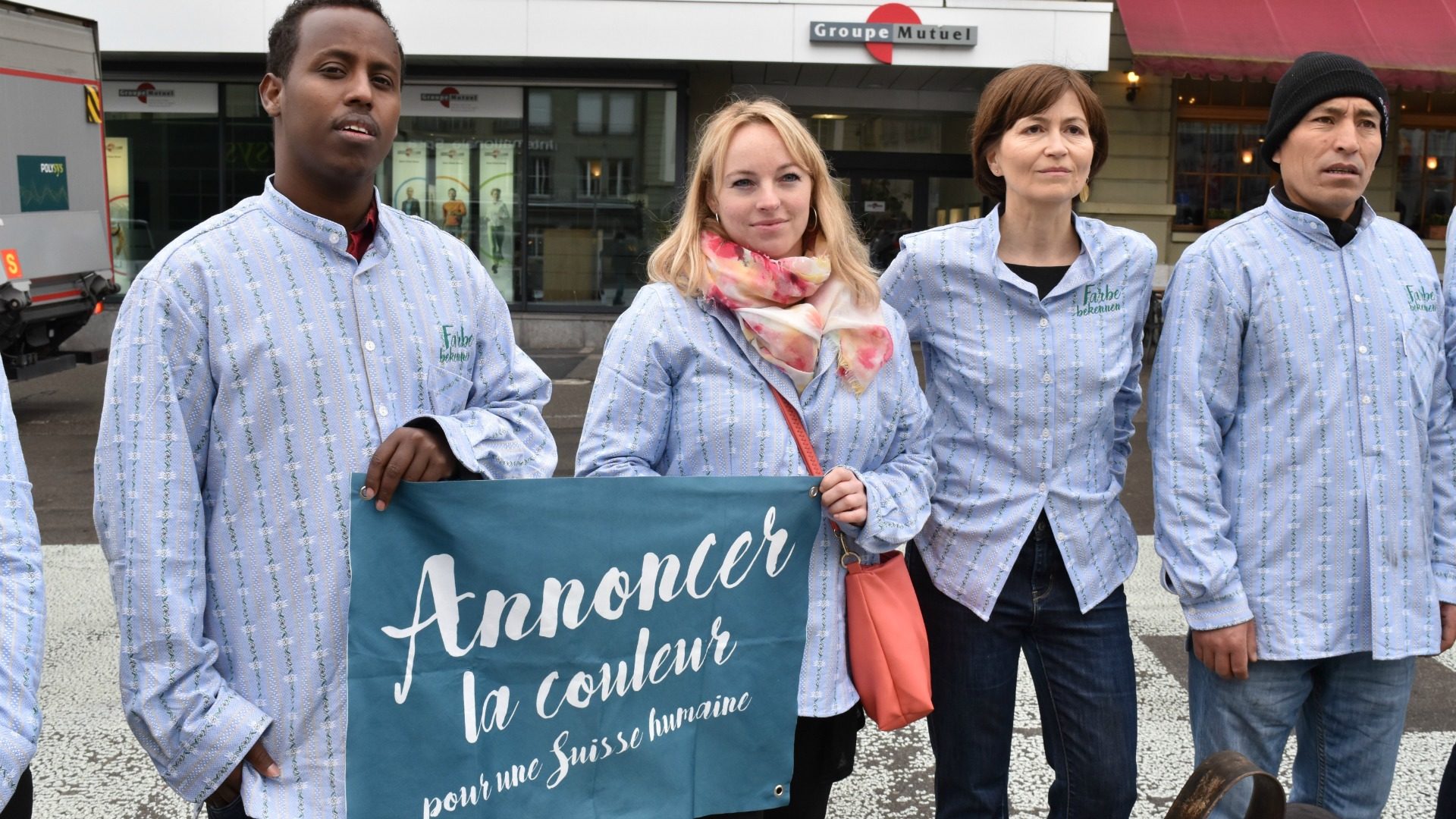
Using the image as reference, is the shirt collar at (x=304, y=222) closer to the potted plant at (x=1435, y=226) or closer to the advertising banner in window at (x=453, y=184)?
the advertising banner in window at (x=453, y=184)

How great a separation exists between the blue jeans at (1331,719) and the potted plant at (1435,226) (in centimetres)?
1733

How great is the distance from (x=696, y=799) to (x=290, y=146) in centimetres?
146

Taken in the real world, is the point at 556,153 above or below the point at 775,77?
below

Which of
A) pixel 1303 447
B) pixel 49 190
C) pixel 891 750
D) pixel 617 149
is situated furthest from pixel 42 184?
pixel 1303 447

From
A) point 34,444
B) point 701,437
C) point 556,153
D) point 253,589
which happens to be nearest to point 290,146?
point 253,589

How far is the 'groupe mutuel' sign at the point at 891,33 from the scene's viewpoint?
1503 centimetres

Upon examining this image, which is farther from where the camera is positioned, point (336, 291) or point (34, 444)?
point (34, 444)

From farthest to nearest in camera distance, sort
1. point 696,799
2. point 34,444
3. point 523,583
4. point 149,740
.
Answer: point 34,444
point 696,799
point 523,583
point 149,740

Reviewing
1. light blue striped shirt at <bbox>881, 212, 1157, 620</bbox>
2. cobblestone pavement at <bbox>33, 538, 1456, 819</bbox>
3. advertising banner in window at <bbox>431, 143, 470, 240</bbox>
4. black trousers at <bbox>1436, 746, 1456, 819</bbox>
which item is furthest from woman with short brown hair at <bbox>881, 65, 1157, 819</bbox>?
advertising banner in window at <bbox>431, 143, 470, 240</bbox>

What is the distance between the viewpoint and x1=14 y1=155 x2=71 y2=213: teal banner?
11.0 metres

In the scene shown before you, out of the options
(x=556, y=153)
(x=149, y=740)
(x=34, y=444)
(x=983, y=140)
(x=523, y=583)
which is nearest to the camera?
(x=149, y=740)

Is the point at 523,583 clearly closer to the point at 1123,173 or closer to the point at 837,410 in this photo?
the point at 837,410

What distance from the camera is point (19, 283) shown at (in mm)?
10766

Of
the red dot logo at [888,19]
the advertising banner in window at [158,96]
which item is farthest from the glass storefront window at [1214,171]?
the advertising banner in window at [158,96]
